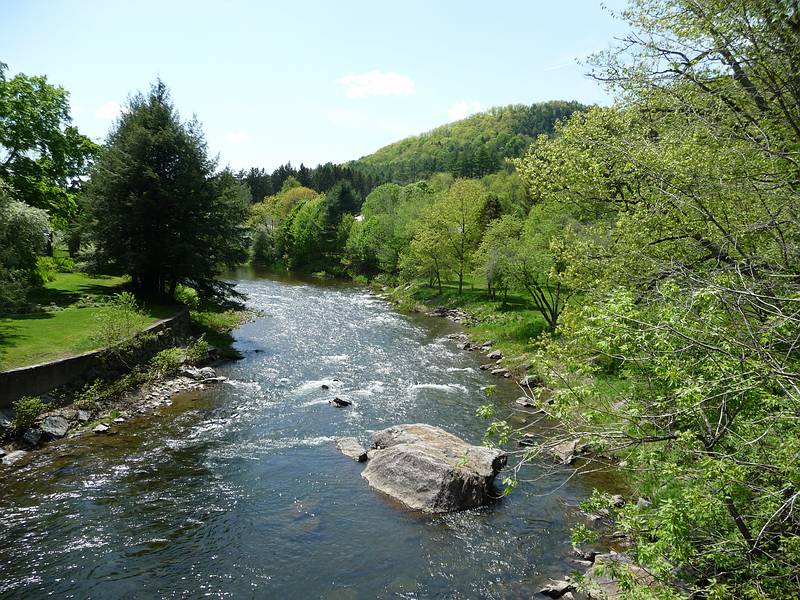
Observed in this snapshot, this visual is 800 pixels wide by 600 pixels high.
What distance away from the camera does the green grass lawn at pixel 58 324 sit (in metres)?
18.9

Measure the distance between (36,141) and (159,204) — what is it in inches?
464

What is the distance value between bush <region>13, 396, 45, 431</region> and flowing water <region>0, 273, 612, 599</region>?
141cm

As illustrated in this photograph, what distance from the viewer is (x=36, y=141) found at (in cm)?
3338

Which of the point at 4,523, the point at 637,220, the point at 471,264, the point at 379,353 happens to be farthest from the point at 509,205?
the point at 4,523

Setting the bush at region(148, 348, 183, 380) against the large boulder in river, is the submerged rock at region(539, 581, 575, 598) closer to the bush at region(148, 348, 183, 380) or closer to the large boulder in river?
the large boulder in river

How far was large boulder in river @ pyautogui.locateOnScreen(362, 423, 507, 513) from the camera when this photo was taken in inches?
554

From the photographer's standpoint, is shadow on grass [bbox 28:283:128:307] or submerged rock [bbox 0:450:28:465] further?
shadow on grass [bbox 28:283:128:307]

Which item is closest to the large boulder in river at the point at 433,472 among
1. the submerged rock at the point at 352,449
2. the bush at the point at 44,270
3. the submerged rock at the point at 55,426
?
the submerged rock at the point at 352,449

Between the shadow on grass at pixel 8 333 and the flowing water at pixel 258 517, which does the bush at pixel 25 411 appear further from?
the flowing water at pixel 258 517

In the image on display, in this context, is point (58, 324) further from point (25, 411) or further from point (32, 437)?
point (32, 437)

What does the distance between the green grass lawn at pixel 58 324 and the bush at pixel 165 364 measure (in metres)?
2.12

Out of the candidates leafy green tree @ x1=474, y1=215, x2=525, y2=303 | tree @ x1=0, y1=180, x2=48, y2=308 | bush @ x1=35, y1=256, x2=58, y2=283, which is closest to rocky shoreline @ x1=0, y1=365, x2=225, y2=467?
tree @ x1=0, y1=180, x2=48, y2=308

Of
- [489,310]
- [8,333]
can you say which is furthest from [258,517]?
[489,310]

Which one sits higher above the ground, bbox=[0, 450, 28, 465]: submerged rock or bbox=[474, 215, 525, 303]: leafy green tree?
bbox=[474, 215, 525, 303]: leafy green tree
